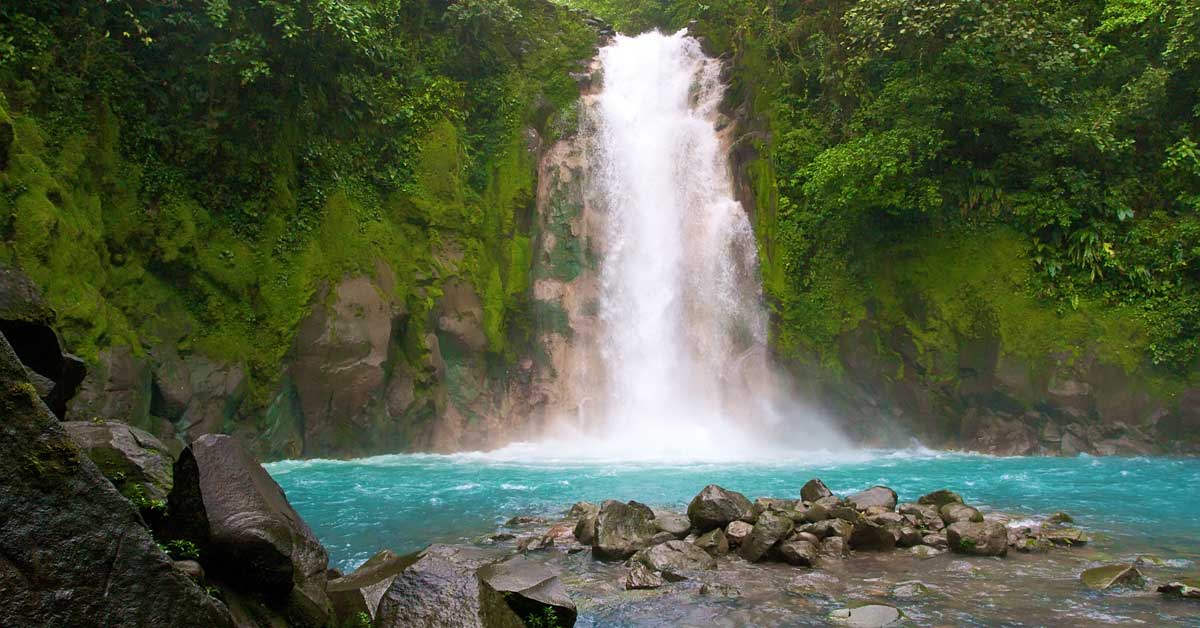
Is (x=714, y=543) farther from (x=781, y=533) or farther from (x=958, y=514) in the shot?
(x=958, y=514)

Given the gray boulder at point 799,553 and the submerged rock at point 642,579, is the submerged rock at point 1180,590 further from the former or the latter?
the submerged rock at point 642,579

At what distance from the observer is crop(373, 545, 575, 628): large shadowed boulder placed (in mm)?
4445

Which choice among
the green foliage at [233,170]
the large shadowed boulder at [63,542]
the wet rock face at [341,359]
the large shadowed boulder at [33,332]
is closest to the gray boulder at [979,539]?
the large shadowed boulder at [63,542]

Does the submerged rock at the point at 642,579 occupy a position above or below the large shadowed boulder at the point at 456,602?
below

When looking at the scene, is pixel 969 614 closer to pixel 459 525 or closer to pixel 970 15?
pixel 459 525

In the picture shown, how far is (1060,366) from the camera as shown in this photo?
16.0 meters

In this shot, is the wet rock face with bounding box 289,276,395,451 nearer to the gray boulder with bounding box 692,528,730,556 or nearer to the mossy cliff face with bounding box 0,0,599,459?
the mossy cliff face with bounding box 0,0,599,459

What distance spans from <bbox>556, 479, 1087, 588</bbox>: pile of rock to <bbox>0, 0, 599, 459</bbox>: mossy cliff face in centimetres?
824

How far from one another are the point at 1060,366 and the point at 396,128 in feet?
52.2

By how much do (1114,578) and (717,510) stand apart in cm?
377

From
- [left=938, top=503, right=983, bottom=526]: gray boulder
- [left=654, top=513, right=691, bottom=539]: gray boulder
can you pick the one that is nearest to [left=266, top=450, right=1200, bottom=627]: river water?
[left=938, top=503, right=983, bottom=526]: gray boulder

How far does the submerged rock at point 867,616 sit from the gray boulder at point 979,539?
2.39 meters

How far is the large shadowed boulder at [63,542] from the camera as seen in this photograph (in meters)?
2.72

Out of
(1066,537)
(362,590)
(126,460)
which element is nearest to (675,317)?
(1066,537)
